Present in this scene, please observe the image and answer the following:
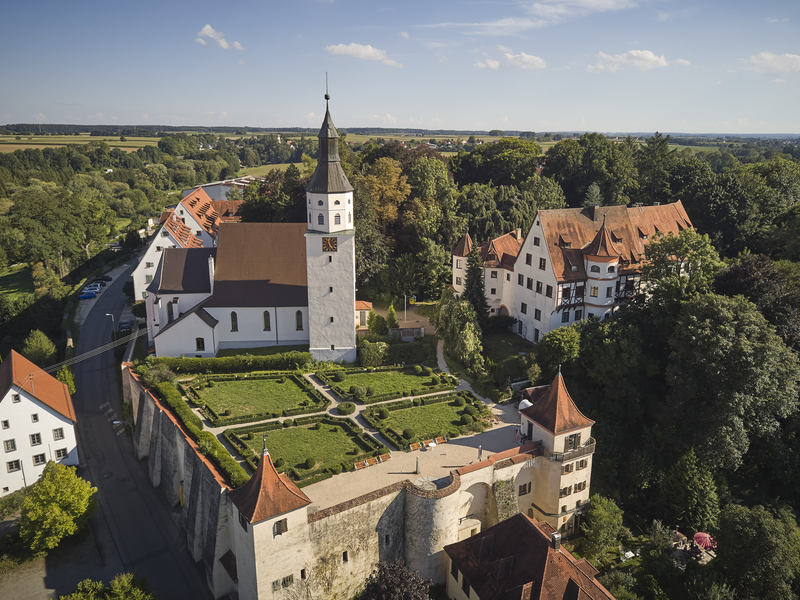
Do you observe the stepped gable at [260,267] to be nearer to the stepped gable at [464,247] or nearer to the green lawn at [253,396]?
the green lawn at [253,396]

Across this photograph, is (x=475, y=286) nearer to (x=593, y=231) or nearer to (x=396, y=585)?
(x=593, y=231)

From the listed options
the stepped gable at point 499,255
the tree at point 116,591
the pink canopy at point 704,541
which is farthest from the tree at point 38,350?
the pink canopy at point 704,541

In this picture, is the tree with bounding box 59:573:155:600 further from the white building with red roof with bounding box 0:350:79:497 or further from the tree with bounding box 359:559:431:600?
the white building with red roof with bounding box 0:350:79:497

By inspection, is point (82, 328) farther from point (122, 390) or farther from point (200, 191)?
point (200, 191)

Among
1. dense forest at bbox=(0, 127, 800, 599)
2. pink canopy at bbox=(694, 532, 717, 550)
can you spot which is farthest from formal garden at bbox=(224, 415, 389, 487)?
pink canopy at bbox=(694, 532, 717, 550)

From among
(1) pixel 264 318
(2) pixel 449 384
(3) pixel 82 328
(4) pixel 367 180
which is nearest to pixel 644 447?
(2) pixel 449 384

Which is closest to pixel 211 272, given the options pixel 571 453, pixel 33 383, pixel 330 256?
pixel 330 256
